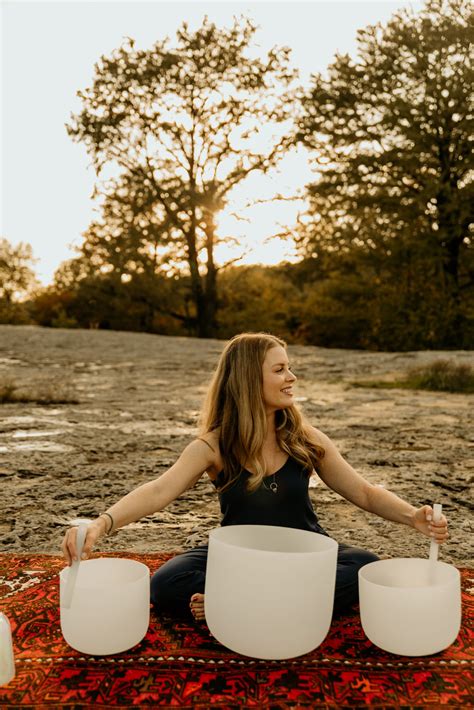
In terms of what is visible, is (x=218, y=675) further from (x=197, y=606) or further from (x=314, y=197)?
(x=314, y=197)

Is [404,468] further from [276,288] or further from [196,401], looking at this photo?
[276,288]

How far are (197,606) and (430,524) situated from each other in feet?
2.41

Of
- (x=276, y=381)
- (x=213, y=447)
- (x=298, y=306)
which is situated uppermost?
(x=298, y=306)

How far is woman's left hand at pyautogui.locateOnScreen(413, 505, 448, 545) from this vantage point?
7.02 ft

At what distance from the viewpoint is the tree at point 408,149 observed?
14.2 m

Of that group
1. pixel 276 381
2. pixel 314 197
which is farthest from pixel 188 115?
pixel 276 381

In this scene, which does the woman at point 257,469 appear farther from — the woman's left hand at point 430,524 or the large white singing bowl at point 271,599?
the large white singing bowl at point 271,599

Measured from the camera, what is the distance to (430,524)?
7.16 ft

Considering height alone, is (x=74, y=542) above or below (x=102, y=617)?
above

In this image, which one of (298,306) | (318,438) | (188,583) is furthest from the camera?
(298,306)

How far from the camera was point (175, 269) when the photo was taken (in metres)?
19.7

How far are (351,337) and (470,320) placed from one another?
9.69 ft

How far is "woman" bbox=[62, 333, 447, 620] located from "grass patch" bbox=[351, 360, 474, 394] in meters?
6.17

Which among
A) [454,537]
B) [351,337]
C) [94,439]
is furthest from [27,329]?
[454,537]
